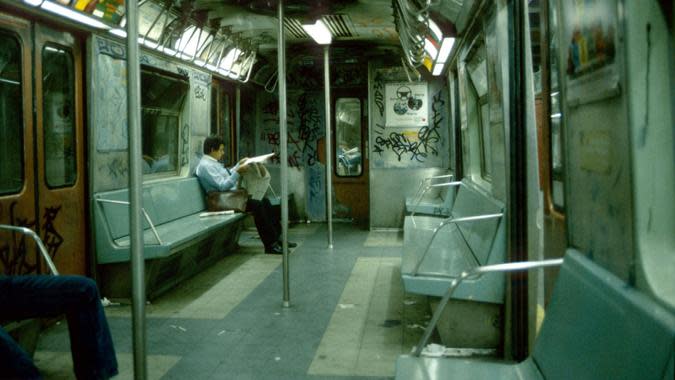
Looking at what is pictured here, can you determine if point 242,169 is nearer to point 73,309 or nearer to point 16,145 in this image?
point 16,145

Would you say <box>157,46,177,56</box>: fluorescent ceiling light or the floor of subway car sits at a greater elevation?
<box>157,46,177,56</box>: fluorescent ceiling light

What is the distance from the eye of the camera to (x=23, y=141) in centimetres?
471

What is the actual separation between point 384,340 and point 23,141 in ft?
9.81

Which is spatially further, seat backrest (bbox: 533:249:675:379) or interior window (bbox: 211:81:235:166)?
interior window (bbox: 211:81:235:166)

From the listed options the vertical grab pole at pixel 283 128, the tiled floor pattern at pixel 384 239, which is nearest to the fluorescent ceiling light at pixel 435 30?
the vertical grab pole at pixel 283 128

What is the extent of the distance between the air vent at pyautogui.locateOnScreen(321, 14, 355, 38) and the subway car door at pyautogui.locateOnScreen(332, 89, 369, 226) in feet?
6.63

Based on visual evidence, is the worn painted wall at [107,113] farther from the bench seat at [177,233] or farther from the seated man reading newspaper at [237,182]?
the seated man reading newspaper at [237,182]

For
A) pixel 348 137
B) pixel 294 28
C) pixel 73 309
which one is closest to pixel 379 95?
pixel 348 137

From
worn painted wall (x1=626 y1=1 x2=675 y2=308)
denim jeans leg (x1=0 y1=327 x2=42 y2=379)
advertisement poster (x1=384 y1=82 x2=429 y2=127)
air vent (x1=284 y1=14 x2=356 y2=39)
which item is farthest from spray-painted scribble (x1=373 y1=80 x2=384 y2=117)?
worn painted wall (x1=626 y1=1 x2=675 y2=308)

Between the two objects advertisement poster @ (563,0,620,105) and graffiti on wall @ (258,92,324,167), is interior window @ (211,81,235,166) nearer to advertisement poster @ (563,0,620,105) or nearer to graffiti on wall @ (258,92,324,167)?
graffiti on wall @ (258,92,324,167)

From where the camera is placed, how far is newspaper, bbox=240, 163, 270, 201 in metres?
8.08

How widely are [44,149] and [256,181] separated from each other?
338cm

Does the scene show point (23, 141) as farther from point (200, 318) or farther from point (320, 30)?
point (320, 30)

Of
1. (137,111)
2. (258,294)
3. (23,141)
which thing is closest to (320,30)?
(258,294)
